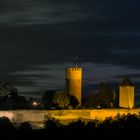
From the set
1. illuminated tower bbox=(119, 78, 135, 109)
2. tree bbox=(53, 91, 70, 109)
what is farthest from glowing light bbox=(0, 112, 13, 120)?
illuminated tower bbox=(119, 78, 135, 109)

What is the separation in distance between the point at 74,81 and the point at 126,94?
438 cm

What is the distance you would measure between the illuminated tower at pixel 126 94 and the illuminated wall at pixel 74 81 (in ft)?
11.6

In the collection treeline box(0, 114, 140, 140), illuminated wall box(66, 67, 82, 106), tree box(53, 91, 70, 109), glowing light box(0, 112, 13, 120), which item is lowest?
glowing light box(0, 112, 13, 120)

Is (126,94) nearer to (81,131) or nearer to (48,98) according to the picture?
(48,98)

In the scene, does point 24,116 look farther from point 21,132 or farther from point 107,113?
point 21,132

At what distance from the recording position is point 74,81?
6219 centimetres

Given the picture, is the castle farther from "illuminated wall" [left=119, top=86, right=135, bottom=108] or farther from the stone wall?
the stone wall

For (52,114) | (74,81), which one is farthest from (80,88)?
(52,114)

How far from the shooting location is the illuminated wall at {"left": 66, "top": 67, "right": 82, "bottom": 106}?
6066 centimetres

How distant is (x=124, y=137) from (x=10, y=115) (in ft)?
101

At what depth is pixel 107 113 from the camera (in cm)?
5725

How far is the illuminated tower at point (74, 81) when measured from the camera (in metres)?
60.6

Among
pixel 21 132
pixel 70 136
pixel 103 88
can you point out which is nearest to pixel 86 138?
pixel 70 136

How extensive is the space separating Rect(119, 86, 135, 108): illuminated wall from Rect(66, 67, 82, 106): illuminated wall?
3.51 metres
